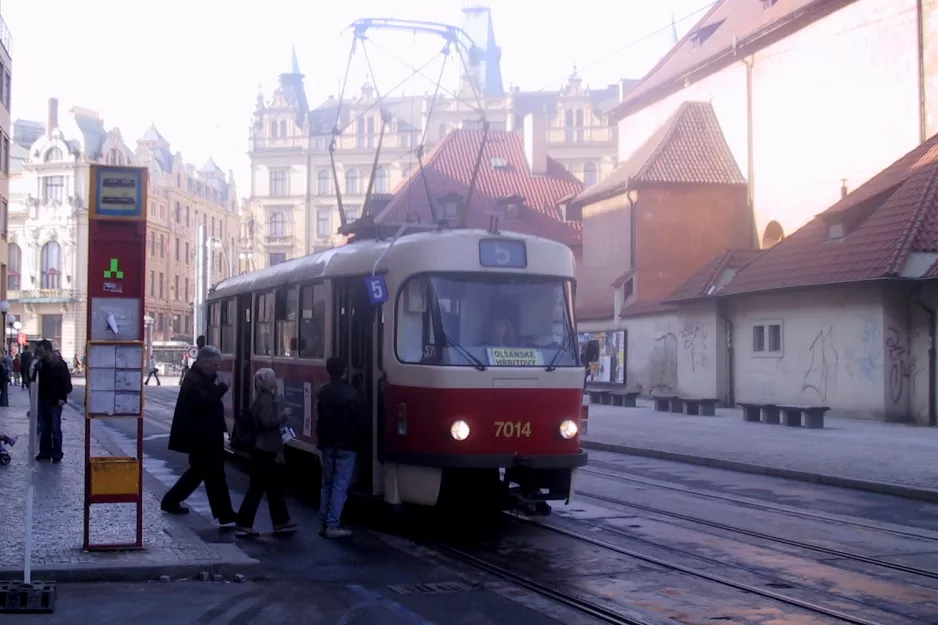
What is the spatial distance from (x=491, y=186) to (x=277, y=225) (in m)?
28.5

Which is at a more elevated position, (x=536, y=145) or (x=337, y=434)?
(x=536, y=145)

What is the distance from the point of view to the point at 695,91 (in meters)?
45.8

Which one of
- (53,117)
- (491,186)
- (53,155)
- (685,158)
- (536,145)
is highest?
(53,117)

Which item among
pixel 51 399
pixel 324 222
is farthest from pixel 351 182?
pixel 51 399

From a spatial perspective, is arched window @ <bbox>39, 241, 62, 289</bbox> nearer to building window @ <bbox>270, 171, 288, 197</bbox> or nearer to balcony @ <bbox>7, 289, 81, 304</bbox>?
balcony @ <bbox>7, 289, 81, 304</bbox>

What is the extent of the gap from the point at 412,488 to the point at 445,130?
3002 inches

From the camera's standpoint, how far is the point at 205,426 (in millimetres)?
11477

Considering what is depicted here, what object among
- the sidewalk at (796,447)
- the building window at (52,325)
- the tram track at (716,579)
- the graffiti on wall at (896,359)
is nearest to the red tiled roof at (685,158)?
the sidewalk at (796,447)

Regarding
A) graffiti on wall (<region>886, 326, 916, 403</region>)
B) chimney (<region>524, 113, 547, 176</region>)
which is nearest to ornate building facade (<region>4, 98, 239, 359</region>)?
chimney (<region>524, 113, 547, 176</region>)

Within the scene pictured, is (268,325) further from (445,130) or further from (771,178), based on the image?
(445,130)

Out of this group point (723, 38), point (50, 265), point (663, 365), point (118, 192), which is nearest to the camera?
point (118, 192)

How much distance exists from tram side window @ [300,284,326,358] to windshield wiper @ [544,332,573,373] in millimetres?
2982

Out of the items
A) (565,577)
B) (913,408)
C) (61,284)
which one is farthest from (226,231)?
(565,577)

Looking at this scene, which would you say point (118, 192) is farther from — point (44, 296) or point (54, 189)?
point (54, 189)
